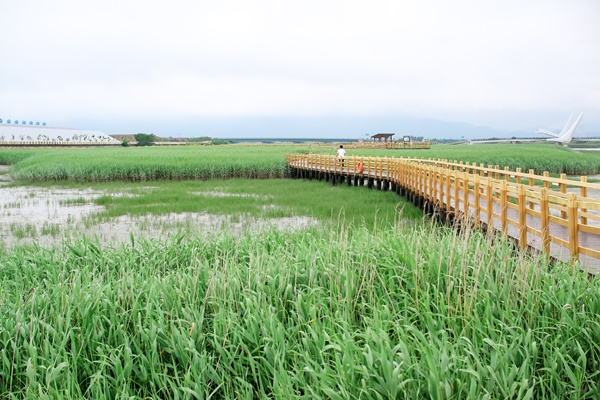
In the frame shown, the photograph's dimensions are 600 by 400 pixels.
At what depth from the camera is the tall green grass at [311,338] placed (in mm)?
4656

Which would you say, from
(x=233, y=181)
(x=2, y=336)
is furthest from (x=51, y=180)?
(x=2, y=336)

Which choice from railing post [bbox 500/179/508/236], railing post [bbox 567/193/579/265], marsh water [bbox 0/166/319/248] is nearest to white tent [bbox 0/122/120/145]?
marsh water [bbox 0/166/319/248]

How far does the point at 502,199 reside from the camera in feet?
33.6

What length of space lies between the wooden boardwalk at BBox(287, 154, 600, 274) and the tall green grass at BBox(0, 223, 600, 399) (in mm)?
1165

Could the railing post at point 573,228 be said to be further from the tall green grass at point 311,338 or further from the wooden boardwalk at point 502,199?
the tall green grass at point 311,338

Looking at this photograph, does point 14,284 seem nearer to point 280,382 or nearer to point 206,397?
point 206,397

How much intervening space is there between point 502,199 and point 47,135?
137233mm

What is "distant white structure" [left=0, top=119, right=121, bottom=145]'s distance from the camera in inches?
4791

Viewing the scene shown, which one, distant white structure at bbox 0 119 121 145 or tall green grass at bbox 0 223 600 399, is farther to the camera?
distant white structure at bbox 0 119 121 145

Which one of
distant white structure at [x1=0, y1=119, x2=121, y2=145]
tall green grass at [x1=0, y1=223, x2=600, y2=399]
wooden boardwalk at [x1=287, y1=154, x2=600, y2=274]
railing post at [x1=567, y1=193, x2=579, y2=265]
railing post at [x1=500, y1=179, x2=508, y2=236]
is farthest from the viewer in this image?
distant white structure at [x1=0, y1=119, x2=121, y2=145]

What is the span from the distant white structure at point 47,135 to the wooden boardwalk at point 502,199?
102164 millimetres

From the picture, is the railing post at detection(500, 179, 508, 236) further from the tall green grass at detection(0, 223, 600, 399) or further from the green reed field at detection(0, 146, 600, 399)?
the tall green grass at detection(0, 223, 600, 399)

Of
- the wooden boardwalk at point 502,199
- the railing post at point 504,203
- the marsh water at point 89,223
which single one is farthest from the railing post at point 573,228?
the marsh water at point 89,223

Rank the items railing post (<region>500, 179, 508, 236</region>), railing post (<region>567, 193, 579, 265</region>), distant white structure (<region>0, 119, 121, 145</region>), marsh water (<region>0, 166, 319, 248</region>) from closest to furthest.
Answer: railing post (<region>567, 193, 579, 265</region>)
railing post (<region>500, 179, 508, 236</region>)
marsh water (<region>0, 166, 319, 248</region>)
distant white structure (<region>0, 119, 121, 145</region>)
